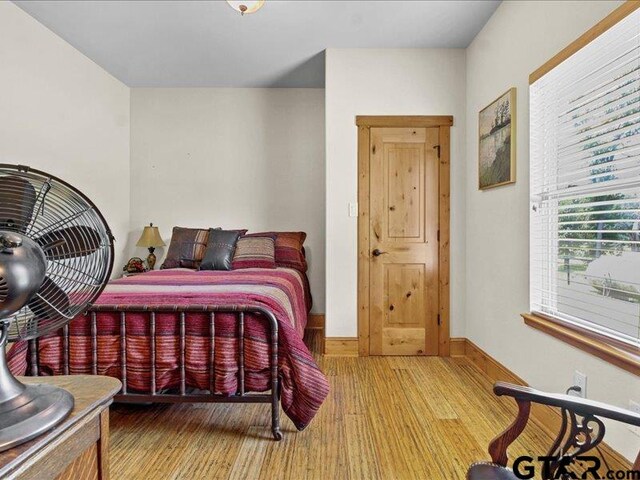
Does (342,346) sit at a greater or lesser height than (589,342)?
lesser

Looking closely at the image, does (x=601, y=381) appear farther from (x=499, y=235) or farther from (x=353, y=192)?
(x=353, y=192)

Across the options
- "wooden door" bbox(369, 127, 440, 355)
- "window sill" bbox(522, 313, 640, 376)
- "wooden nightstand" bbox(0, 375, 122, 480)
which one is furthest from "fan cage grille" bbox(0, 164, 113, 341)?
"wooden door" bbox(369, 127, 440, 355)

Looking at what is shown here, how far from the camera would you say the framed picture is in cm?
230

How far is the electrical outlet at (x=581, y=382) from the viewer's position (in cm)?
162

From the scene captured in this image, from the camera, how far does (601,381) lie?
1525 mm

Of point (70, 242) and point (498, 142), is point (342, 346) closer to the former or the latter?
point (498, 142)

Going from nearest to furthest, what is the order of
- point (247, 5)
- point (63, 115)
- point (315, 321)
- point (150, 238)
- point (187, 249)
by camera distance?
point (247, 5) < point (63, 115) < point (187, 249) < point (150, 238) < point (315, 321)

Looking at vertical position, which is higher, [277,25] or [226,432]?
[277,25]

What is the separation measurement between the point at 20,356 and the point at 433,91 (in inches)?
127

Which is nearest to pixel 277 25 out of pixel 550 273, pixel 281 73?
pixel 281 73

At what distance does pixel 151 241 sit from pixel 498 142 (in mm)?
3204

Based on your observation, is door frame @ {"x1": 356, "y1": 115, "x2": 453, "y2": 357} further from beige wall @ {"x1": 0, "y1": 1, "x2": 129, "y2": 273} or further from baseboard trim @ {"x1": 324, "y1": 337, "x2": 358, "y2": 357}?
beige wall @ {"x1": 0, "y1": 1, "x2": 129, "y2": 273}

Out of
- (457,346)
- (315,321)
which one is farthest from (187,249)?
(457,346)

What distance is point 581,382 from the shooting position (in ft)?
5.38
